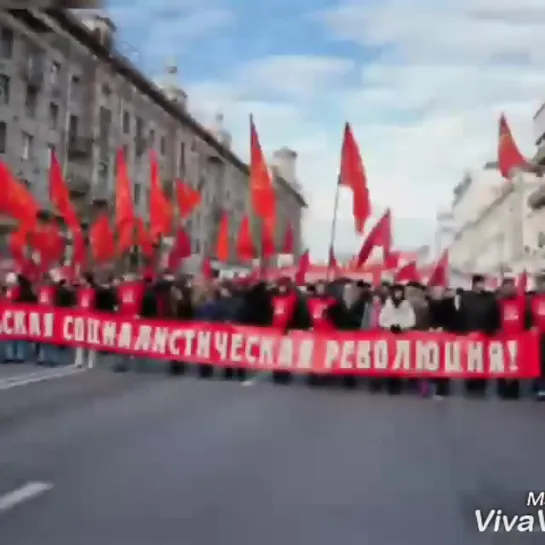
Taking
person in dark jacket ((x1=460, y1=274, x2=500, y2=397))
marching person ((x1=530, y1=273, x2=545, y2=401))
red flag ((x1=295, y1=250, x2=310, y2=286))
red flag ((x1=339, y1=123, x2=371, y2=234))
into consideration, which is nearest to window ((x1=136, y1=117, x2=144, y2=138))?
red flag ((x1=295, y1=250, x2=310, y2=286))

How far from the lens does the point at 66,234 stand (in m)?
31.6

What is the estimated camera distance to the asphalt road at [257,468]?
579 centimetres

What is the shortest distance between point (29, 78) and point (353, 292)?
967 inches

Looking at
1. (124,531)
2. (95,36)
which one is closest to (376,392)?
(124,531)

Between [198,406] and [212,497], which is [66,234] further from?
[212,497]

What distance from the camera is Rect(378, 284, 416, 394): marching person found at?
48.9ft

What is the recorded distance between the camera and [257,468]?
786 cm

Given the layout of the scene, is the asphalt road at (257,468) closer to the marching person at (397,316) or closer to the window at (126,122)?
the marching person at (397,316)

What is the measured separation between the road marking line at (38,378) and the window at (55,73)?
25.3m

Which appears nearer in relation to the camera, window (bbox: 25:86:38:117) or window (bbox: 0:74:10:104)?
window (bbox: 0:74:10:104)

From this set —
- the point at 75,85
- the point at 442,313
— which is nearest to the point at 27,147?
the point at 75,85

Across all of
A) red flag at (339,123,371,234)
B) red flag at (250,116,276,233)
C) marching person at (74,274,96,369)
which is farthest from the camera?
red flag at (250,116,276,233)

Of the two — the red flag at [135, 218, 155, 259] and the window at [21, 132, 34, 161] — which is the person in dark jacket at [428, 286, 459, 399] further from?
the window at [21, 132, 34, 161]

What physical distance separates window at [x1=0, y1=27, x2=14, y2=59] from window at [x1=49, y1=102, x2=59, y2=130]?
442cm
